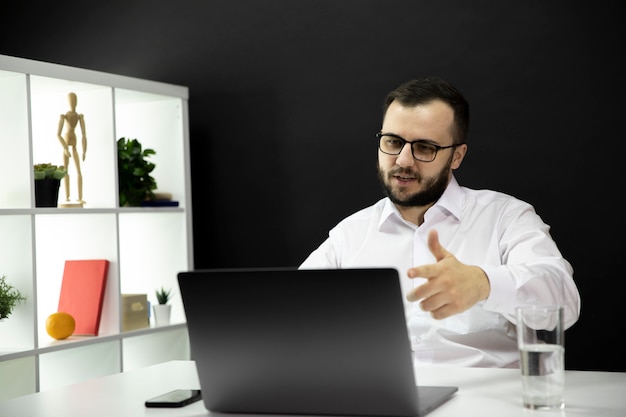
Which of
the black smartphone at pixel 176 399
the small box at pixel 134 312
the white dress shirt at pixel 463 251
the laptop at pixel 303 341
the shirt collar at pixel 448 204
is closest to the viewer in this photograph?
the laptop at pixel 303 341

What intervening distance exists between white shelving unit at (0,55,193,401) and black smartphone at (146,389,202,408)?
161 cm

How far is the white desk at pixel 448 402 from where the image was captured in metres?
1.36

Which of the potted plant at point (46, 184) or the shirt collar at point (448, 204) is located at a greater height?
Answer: the potted plant at point (46, 184)

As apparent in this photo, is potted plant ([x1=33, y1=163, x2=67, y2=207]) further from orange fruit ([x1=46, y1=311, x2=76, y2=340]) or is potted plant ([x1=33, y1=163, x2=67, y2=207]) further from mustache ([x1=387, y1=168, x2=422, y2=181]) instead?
mustache ([x1=387, y1=168, x2=422, y2=181])

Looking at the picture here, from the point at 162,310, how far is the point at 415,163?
5.32 ft

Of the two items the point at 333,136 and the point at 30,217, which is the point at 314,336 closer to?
the point at 30,217

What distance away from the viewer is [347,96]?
3.64 meters

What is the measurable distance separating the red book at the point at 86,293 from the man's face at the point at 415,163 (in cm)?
147

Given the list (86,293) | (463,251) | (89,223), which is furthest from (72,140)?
(463,251)

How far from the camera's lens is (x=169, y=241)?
3797 millimetres

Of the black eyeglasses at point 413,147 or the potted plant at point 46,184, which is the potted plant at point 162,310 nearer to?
the potted plant at point 46,184

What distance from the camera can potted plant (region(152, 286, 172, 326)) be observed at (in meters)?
3.64

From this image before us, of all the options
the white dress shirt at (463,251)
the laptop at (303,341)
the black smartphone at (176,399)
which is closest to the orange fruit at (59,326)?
the white dress shirt at (463,251)

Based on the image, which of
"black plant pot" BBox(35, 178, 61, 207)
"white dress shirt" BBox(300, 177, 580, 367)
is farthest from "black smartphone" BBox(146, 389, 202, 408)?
"black plant pot" BBox(35, 178, 61, 207)
